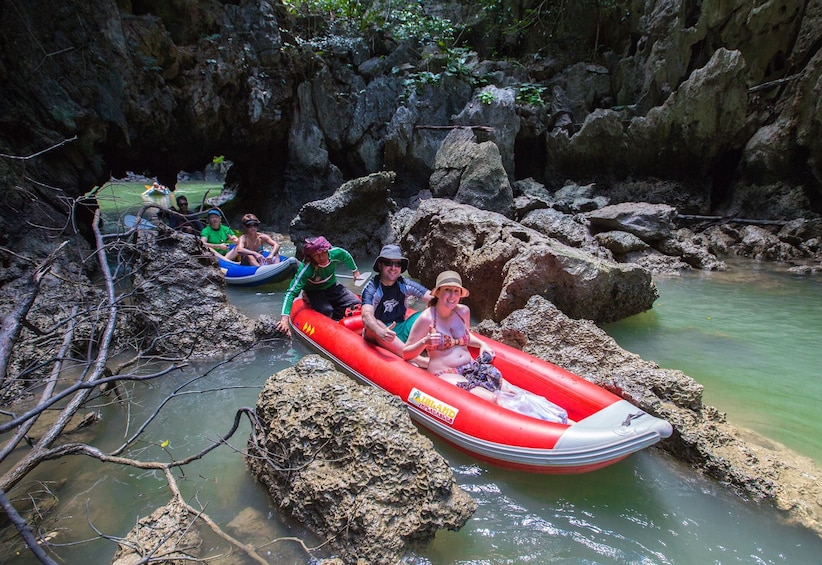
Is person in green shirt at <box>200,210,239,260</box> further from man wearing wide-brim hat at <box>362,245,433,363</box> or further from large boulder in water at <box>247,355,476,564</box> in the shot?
large boulder in water at <box>247,355,476,564</box>

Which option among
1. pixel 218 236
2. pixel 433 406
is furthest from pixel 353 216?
pixel 433 406

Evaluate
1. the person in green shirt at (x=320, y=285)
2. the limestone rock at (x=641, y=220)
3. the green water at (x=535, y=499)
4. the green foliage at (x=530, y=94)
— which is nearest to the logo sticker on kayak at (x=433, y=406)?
the green water at (x=535, y=499)

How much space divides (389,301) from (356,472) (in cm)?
199

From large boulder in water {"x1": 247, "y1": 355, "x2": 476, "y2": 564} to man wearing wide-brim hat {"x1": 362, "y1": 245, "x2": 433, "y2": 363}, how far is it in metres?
1.07

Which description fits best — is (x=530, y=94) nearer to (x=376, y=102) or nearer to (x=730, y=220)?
(x=376, y=102)

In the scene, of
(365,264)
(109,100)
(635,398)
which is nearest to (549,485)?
(635,398)

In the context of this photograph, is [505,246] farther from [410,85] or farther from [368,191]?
[410,85]

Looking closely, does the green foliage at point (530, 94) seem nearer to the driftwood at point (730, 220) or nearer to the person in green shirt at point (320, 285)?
the driftwood at point (730, 220)

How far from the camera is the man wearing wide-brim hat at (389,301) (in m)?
3.89

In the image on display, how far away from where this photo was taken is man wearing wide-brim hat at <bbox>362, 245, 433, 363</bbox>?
12.8 ft

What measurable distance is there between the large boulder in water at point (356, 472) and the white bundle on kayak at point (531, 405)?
912 mm

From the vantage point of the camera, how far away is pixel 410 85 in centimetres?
1309

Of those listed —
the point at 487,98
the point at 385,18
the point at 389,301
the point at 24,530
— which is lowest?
the point at 389,301

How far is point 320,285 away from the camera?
521 cm
